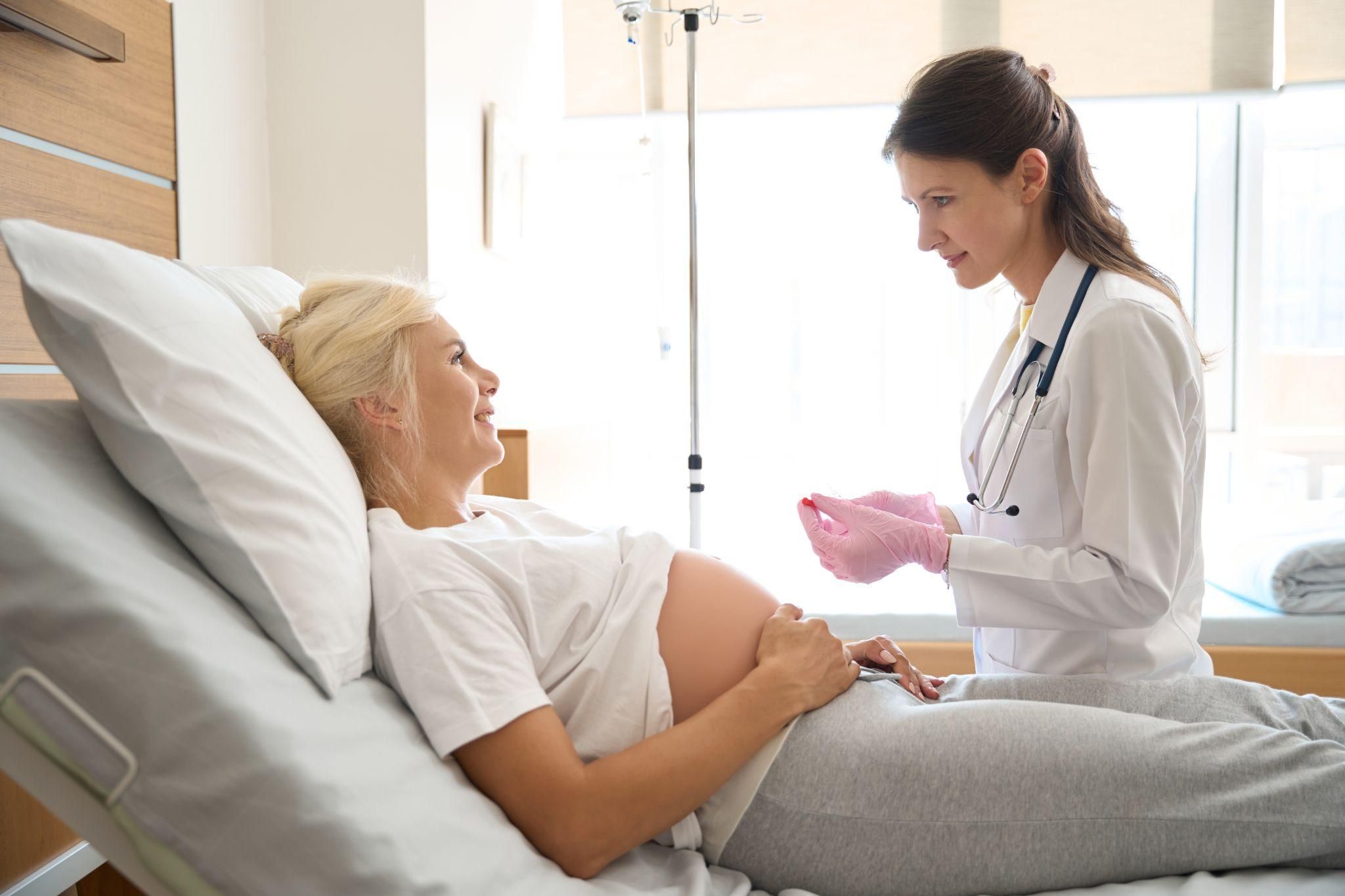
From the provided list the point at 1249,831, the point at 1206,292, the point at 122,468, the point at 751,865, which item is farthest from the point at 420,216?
the point at 1206,292

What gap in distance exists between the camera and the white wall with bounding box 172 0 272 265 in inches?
77.2

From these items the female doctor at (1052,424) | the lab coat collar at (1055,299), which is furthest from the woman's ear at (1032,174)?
the lab coat collar at (1055,299)

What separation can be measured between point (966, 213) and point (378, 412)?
92cm

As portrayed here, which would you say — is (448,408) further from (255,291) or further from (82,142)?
(82,142)

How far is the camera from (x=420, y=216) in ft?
7.65

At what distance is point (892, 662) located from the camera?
1339 millimetres

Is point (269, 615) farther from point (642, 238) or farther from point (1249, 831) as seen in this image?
point (642, 238)

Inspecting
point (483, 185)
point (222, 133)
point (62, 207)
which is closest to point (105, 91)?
point (62, 207)

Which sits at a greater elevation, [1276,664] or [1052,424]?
[1052,424]

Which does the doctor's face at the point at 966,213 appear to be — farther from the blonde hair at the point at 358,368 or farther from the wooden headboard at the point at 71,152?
the wooden headboard at the point at 71,152

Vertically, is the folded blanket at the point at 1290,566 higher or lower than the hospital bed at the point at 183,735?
lower

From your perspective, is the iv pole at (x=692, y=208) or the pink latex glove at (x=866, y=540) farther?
the iv pole at (x=692, y=208)

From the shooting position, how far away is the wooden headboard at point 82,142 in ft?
4.81

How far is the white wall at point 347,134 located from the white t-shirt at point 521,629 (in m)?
1.37
